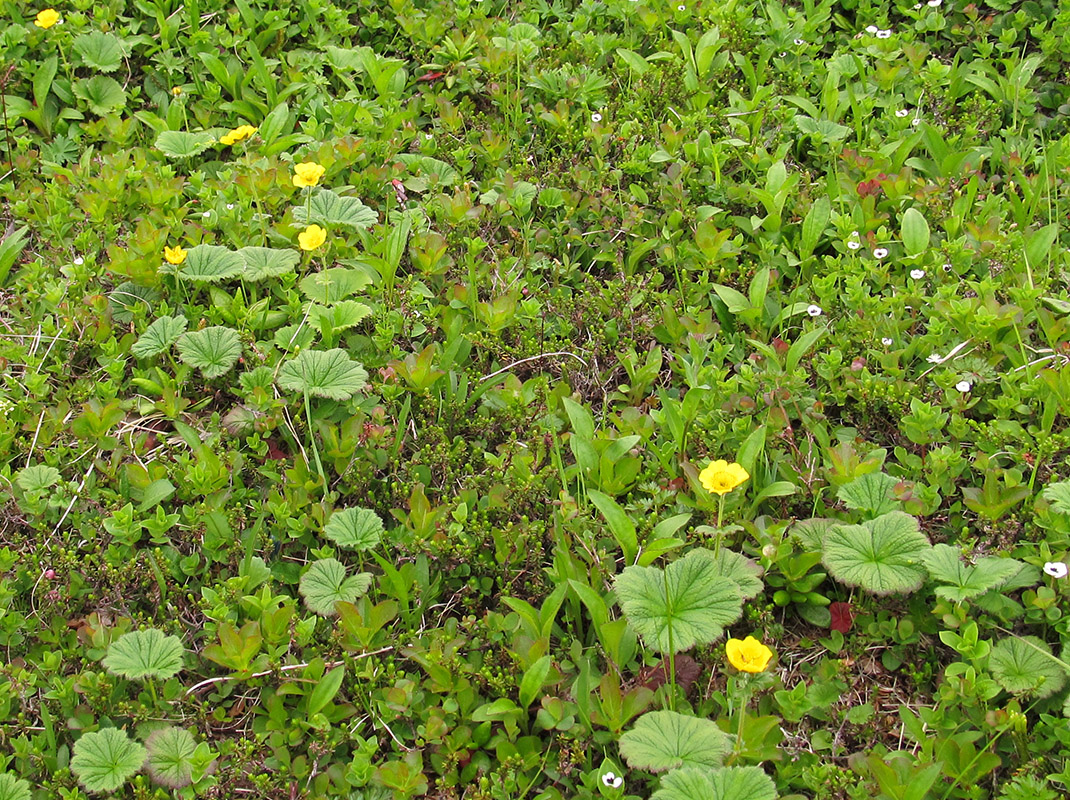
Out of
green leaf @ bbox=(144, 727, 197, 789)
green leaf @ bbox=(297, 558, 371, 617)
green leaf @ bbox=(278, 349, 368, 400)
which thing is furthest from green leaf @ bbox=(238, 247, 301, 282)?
green leaf @ bbox=(144, 727, 197, 789)

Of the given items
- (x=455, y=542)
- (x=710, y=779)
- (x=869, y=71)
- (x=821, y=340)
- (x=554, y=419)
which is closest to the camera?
(x=710, y=779)

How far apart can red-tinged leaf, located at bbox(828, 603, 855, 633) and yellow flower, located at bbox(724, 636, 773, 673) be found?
43 centimetres

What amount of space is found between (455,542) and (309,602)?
406mm

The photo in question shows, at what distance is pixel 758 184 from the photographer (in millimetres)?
3523

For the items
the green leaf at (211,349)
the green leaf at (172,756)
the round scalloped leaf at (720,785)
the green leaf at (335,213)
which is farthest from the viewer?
the green leaf at (335,213)

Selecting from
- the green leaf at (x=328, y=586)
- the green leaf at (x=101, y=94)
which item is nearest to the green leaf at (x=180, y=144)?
the green leaf at (x=101, y=94)

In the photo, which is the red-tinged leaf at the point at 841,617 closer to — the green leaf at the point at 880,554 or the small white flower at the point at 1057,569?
the green leaf at the point at 880,554

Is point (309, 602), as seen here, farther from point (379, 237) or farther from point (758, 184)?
point (758, 184)

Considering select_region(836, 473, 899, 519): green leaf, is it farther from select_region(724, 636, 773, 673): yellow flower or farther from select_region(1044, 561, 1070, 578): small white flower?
select_region(724, 636, 773, 673): yellow flower

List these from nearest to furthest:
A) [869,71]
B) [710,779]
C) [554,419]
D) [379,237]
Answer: [710,779] < [554,419] < [379,237] < [869,71]

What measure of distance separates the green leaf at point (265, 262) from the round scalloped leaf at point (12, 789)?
1589 millimetres

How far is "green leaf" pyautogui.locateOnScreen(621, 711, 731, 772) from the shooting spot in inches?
79.4

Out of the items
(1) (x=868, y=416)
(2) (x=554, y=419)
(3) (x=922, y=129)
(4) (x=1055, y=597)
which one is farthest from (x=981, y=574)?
(3) (x=922, y=129)

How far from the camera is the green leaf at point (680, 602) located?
7.08 feet
